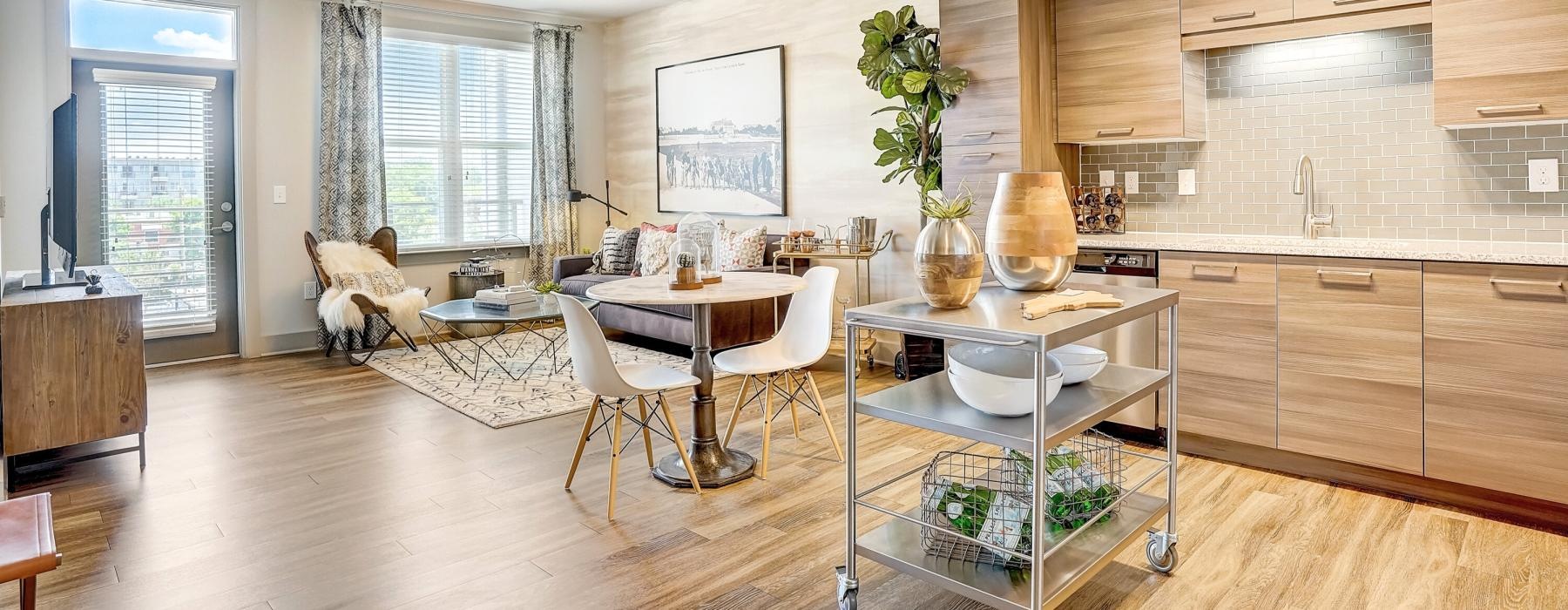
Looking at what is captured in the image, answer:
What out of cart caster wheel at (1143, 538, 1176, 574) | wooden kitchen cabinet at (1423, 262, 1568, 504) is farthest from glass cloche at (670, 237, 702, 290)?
wooden kitchen cabinet at (1423, 262, 1568, 504)

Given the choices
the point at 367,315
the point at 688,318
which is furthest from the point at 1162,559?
the point at 367,315

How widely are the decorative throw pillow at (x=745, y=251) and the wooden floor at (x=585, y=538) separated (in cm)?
195

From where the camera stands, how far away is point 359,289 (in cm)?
588

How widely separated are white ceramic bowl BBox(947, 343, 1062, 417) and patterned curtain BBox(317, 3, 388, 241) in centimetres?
536

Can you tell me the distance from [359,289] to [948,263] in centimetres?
488

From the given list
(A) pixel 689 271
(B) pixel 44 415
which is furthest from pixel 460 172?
(A) pixel 689 271

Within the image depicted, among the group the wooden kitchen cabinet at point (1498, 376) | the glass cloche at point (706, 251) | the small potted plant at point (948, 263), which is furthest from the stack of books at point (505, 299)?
the wooden kitchen cabinet at point (1498, 376)

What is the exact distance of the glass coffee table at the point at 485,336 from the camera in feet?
16.5

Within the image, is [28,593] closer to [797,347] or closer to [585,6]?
[797,347]

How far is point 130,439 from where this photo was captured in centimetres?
405

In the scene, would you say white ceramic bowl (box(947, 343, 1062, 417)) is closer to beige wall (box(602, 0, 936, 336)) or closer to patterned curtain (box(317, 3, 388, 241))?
beige wall (box(602, 0, 936, 336))

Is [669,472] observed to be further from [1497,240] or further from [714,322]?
[1497,240]

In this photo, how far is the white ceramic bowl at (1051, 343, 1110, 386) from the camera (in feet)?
7.76

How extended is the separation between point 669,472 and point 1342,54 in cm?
308
